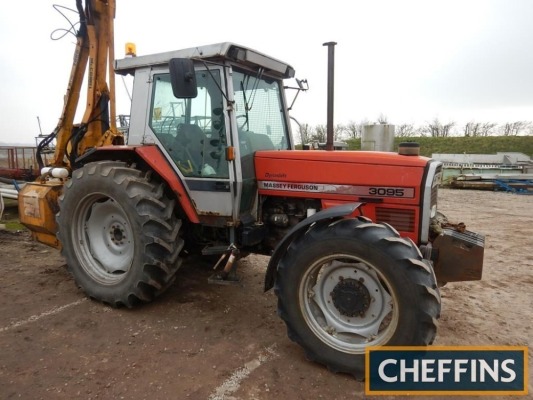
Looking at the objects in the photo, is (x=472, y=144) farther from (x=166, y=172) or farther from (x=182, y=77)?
(x=182, y=77)

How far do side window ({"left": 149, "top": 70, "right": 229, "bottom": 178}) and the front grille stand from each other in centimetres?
142

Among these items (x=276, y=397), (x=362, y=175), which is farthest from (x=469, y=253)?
(x=276, y=397)

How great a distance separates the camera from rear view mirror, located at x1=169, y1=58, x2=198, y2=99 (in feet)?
10.3

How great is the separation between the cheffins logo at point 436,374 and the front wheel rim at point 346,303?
5.7 inches

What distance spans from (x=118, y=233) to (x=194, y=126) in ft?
4.75

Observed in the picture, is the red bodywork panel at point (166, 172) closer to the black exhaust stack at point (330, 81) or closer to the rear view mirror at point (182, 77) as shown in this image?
the rear view mirror at point (182, 77)

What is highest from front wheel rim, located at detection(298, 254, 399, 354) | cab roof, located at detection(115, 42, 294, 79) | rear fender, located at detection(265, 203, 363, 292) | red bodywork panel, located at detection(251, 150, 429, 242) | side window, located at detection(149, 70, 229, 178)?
cab roof, located at detection(115, 42, 294, 79)

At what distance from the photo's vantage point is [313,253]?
293 cm

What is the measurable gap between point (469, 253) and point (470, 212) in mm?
8524

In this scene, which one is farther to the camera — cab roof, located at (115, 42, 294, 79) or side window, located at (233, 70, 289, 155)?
side window, located at (233, 70, 289, 155)

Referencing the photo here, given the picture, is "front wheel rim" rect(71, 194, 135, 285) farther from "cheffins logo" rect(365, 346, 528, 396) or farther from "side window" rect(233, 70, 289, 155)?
"cheffins logo" rect(365, 346, 528, 396)

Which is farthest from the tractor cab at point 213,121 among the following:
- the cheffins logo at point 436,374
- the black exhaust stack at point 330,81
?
the cheffins logo at point 436,374

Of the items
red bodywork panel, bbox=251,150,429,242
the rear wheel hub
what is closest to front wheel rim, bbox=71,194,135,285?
red bodywork panel, bbox=251,150,429,242

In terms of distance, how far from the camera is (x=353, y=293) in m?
2.95
